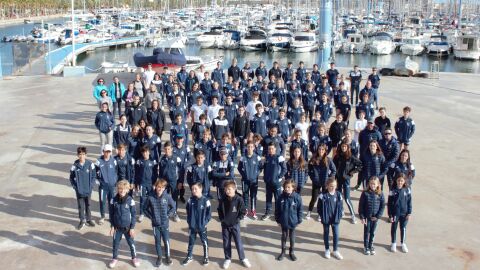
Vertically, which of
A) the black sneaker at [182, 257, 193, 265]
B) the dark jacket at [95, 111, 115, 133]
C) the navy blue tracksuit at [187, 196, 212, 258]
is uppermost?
the dark jacket at [95, 111, 115, 133]

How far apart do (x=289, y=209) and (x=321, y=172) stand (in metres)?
1.79

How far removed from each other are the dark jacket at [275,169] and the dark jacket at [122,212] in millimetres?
2773

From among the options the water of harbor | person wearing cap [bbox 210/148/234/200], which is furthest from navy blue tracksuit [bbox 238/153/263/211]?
the water of harbor

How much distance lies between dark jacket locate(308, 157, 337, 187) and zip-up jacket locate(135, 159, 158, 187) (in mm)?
2902

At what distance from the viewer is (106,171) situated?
9445 mm

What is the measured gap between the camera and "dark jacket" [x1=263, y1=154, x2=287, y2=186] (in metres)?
9.62

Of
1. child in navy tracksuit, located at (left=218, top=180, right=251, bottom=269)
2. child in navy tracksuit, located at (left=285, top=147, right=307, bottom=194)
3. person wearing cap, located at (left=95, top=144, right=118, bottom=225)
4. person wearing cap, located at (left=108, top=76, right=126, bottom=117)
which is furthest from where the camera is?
person wearing cap, located at (left=108, top=76, right=126, bottom=117)

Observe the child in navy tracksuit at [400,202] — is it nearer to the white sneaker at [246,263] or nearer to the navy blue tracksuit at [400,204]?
the navy blue tracksuit at [400,204]

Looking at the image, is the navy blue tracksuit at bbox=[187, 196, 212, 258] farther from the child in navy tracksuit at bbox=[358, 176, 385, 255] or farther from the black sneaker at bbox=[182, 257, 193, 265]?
the child in navy tracksuit at bbox=[358, 176, 385, 255]

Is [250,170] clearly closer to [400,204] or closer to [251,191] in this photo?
[251,191]

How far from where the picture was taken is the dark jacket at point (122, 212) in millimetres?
7969

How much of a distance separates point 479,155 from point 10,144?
1326cm

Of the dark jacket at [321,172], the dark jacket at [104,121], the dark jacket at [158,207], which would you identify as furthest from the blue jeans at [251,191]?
the dark jacket at [104,121]

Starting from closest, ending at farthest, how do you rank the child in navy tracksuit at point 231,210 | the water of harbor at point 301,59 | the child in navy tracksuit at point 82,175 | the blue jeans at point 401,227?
the child in navy tracksuit at point 231,210 → the blue jeans at point 401,227 → the child in navy tracksuit at point 82,175 → the water of harbor at point 301,59
